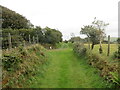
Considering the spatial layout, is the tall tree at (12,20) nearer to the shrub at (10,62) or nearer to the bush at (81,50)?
the bush at (81,50)

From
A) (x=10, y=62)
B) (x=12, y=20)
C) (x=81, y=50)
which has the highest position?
(x=12, y=20)

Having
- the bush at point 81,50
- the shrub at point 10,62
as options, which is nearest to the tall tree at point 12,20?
the bush at point 81,50

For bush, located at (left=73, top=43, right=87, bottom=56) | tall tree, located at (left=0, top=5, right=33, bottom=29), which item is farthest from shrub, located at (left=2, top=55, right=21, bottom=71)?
tall tree, located at (left=0, top=5, right=33, bottom=29)

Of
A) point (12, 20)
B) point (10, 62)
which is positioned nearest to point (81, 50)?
point (10, 62)

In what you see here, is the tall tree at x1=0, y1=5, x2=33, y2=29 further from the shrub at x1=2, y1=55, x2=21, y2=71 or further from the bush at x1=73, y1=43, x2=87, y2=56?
the shrub at x1=2, y1=55, x2=21, y2=71

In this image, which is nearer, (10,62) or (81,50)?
(10,62)

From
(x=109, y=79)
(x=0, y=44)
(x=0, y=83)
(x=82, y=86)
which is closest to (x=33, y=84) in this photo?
(x=0, y=83)

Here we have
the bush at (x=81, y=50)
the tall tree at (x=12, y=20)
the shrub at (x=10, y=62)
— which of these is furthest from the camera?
the tall tree at (x=12, y=20)

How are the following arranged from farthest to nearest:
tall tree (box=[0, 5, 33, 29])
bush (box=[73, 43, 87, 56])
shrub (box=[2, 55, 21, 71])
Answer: tall tree (box=[0, 5, 33, 29]) < bush (box=[73, 43, 87, 56]) < shrub (box=[2, 55, 21, 71])

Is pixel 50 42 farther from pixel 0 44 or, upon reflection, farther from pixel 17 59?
pixel 17 59

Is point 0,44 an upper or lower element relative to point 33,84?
upper

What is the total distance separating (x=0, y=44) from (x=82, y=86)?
11.5 metres

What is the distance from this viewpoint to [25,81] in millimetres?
9812

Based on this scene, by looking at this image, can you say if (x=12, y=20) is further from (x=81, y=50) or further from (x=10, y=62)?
(x=10, y=62)
